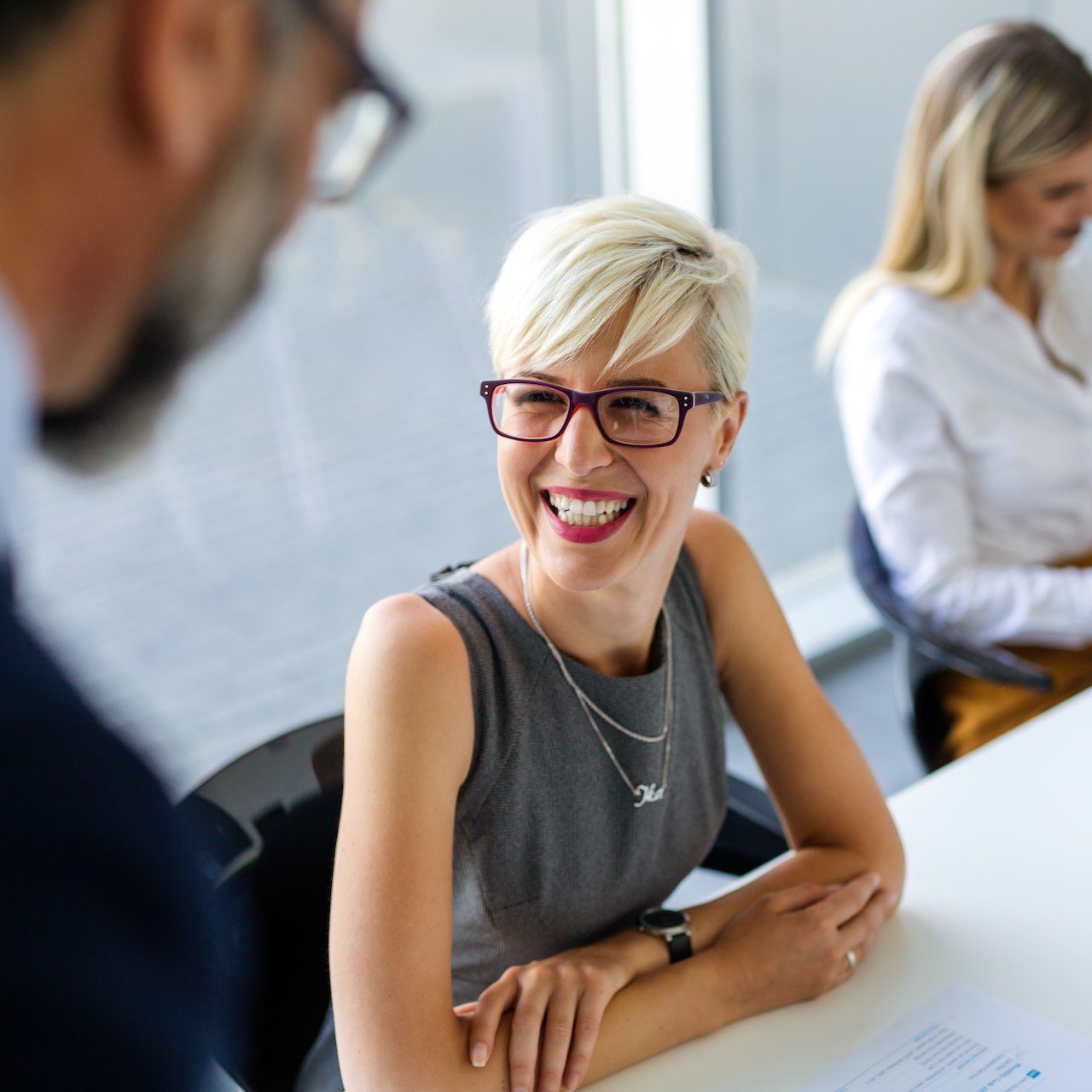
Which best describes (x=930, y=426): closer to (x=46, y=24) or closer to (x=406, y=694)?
(x=406, y=694)

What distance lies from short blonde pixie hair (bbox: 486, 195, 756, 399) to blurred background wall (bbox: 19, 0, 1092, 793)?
1.49 metres

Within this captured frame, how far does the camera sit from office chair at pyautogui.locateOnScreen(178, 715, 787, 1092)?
142 centimetres

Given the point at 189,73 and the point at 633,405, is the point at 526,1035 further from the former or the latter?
the point at 189,73

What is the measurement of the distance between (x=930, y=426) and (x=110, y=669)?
7.11 ft

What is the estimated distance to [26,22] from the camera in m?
0.43

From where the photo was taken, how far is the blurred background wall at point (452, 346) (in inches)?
124

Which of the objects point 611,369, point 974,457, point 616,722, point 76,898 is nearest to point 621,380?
point 611,369

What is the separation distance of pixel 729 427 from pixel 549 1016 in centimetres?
74

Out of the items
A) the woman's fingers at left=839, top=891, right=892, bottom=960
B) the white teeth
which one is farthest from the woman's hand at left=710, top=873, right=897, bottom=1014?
the white teeth

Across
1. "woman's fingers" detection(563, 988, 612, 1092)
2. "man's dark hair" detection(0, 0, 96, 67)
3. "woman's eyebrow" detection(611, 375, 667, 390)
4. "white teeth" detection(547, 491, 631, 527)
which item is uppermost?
"man's dark hair" detection(0, 0, 96, 67)

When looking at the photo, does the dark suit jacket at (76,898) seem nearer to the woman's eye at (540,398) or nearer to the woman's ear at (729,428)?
the woman's eye at (540,398)

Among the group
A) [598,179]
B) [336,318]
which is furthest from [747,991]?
[336,318]

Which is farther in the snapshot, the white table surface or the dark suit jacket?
the white table surface

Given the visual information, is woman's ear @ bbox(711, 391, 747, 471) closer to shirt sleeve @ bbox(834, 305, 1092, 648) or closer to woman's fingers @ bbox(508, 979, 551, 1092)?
woman's fingers @ bbox(508, 979, 551, 1092)
